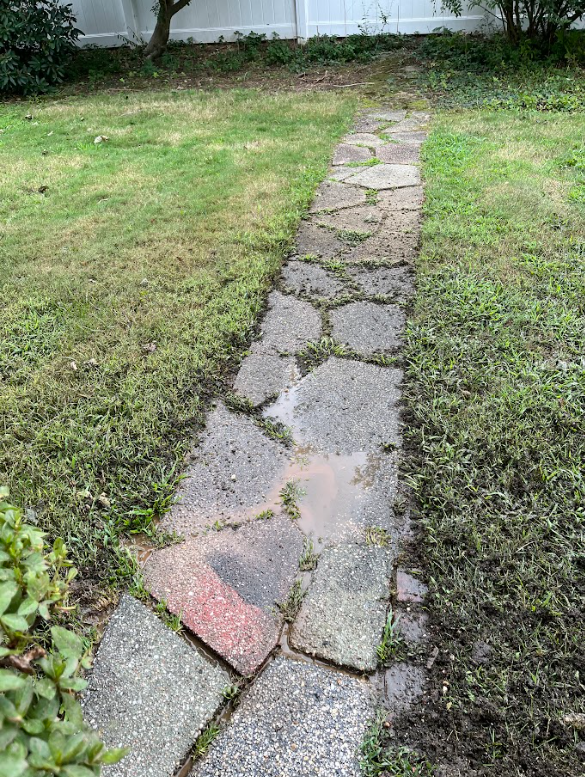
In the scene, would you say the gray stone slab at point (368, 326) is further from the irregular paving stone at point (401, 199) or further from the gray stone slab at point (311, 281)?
the irregular paving stone at point (401, 199)

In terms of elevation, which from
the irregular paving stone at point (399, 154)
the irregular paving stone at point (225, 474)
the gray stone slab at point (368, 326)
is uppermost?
the irregular paving stone at point (399, 154)

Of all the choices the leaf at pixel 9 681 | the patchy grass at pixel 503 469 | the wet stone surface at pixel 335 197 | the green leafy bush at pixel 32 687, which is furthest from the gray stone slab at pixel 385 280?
the leaf at pixel 9 681

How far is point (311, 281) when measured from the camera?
2.95m

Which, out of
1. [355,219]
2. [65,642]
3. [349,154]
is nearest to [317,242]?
[355,219]

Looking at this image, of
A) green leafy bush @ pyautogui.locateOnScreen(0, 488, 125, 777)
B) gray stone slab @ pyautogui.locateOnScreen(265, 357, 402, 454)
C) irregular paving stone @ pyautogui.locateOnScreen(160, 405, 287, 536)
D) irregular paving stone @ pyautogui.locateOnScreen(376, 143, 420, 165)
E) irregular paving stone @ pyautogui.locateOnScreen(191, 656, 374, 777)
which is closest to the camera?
green leafy bush @ pyautogui.locateOnScreen(0, 488, 125, 777)

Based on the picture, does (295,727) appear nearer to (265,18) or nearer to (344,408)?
(344,408)

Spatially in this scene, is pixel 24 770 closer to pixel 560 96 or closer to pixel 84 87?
pixel 560 96

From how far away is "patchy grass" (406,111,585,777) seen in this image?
4.06 feet

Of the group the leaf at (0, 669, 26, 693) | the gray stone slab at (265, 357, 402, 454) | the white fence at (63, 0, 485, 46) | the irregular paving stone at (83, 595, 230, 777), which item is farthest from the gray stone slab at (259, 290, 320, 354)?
the white fence at (63, 0, 485, 46)

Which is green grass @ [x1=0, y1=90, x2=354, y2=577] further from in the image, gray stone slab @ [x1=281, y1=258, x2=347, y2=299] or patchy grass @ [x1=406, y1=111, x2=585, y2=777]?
patchy grass @ [x1=406, y1=111, x2=585, y2=777]

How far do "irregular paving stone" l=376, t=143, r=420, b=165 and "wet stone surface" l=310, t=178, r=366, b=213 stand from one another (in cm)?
70

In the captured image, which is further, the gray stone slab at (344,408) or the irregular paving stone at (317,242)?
the irregular paving stone at (317,242)

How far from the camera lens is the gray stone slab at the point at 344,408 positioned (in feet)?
6.55

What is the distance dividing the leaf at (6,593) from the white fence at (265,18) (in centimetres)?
907
